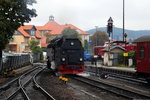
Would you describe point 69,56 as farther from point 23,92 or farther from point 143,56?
point 23,92

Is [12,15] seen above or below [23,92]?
above

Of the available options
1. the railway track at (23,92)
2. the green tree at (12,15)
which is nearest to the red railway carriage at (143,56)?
the railway track at (23,92)

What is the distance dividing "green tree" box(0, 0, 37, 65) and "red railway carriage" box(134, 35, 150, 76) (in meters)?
10.6

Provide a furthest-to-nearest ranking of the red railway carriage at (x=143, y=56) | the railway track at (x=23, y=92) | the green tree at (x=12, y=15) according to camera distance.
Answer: the green tree at (x=12, y=15), the red railway carriage at (x=143, y=56), the railway track at (x=23, y=92)

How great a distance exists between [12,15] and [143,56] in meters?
12.5

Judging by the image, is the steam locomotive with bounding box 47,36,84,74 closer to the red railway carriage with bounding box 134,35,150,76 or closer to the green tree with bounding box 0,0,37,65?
the green tree with bounding box 0,0,37,65

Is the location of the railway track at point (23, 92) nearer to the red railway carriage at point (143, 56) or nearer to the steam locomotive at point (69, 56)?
the steam locomotive at point (69, 56)

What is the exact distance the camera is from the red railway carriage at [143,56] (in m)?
16.2

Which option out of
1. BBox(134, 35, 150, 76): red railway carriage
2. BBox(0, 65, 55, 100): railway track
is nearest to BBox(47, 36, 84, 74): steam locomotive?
BBox(0, 65, 55, 100): railway track

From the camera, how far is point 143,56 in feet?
54.7

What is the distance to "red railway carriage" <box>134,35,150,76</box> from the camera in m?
16.2

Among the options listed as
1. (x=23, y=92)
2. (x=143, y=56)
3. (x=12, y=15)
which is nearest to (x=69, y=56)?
(x=12, y=15)

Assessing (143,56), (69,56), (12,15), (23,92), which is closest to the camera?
(23,92)

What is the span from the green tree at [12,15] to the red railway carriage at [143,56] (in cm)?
1064
